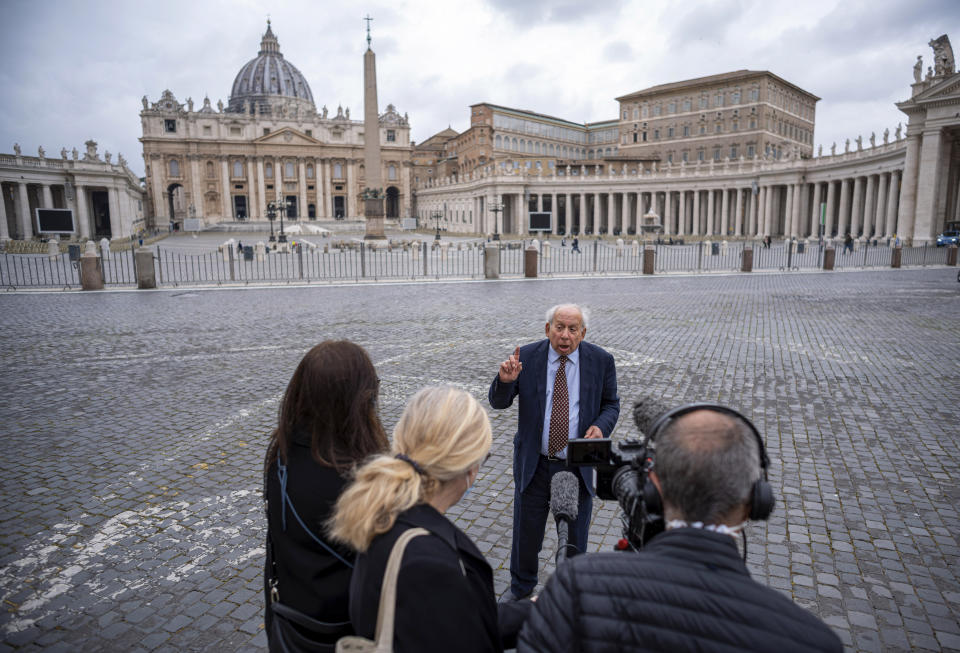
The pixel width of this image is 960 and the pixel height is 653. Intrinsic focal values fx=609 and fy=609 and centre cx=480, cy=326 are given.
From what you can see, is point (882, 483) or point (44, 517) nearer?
point (44, 517)

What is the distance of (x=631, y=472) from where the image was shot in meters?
1.94

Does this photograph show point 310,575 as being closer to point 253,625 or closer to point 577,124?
point 253,625

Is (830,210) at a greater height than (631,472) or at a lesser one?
greater

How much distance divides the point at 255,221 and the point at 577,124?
54233 mm

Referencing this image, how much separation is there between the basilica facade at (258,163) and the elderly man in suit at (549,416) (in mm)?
82993

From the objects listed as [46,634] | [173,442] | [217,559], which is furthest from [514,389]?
[173,442]

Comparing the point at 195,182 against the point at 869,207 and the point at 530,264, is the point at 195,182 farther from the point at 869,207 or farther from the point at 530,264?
the point at 869,207

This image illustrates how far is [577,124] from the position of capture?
101938mm

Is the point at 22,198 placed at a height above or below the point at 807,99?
below

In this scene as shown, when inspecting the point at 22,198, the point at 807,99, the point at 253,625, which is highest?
the point at 807,99

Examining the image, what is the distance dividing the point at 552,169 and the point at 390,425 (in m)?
81.1

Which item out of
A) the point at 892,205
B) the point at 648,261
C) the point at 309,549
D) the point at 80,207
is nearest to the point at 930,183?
the point at 892,205

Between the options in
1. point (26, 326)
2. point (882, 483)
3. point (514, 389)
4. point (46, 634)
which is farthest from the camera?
point (26, 326)

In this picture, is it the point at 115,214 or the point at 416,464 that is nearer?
the point at 416,464
